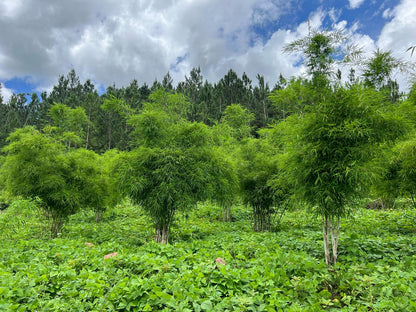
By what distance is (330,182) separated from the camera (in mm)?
3324

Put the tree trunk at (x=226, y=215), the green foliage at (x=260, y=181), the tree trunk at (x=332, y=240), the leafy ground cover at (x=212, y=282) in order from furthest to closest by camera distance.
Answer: the tree trunk at (x=226, y=215), the green foliage at (x=260, y=181), the tree trunk at (x=332, y=240), the leafy ground cover at (x=212, y=282)

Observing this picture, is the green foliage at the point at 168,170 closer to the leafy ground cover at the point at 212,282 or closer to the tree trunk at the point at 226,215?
the leafy ground cover at the point at 212,282

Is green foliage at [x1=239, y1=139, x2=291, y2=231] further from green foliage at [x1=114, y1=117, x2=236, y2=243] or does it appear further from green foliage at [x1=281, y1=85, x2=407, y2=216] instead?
green foliage at [x1=281, y1=85, x2=407, y2=216]

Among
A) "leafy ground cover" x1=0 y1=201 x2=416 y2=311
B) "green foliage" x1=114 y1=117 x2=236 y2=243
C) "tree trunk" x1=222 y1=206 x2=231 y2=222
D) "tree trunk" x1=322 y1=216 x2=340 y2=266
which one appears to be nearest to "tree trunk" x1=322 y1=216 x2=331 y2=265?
"tree trunk" x1=322 y1=216 x2=340 y2=266

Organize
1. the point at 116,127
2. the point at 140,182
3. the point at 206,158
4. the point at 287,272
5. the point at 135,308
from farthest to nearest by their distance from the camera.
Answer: the point at 116,127, the point at 206,158, the point at 140,182, the point at 287,272, the point at 135,308

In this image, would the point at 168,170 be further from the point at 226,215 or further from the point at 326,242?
the point at 226,215

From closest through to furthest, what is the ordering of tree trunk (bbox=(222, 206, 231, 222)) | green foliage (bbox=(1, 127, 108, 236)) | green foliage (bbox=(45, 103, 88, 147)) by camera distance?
green foliage (bbox=(1, 127, 108, 236))
tree trunk (bbox=(222, 206, 231, 222))
green foliage (bbox=(45, 103, 88, 147))

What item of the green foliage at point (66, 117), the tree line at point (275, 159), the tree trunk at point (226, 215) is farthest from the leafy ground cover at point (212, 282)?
the green foliage at point (66, 117)

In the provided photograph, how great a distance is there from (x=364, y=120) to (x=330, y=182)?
0.98 metres

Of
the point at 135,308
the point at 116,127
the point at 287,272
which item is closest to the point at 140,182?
the point at 135,308

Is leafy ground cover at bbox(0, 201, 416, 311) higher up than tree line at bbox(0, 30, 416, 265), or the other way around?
tree line at bbox(0, 30, 416, 265)

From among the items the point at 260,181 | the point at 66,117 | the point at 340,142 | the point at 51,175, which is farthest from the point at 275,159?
the point at 66,117

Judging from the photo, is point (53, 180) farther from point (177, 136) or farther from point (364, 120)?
point (364, 120)

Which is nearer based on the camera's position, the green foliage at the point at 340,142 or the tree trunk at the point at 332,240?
the green foliage at the point at 340,142
